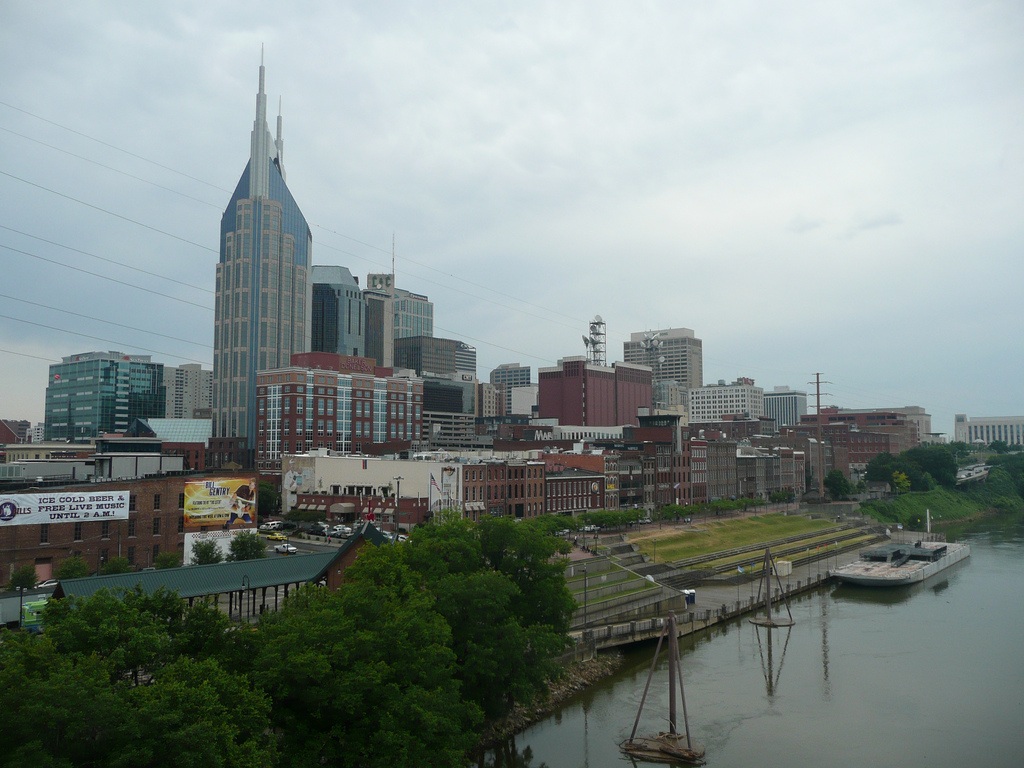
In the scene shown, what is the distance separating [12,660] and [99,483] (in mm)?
50844

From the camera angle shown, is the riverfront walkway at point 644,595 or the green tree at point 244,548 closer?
the riverfront walkway at point 644,595

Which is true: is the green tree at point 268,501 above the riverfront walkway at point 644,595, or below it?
above

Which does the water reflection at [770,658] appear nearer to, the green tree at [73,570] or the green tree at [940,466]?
the green tree at [73,570]

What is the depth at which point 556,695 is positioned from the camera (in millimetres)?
50500

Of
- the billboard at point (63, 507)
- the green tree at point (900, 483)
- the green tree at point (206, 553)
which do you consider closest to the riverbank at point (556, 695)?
the green tree at point (206, 553)

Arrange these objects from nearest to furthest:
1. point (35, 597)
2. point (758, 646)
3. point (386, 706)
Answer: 1. point (386, 706)
2. point (35, 597)
3. point (758, 646)

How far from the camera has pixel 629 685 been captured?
54.1m

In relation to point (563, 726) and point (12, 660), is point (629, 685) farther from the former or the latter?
point (12, 660)

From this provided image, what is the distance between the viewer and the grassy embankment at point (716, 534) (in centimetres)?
9931

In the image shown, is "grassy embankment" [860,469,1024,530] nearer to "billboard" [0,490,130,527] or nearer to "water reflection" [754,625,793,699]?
"water reflection" [754,625,793,699]

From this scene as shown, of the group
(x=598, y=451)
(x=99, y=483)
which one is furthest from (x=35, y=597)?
(x=598, y=451)

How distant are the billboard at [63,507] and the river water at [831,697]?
39453 mm

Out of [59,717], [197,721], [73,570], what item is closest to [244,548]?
[73,570]

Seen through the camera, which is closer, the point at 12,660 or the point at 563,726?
the point at 12,660
